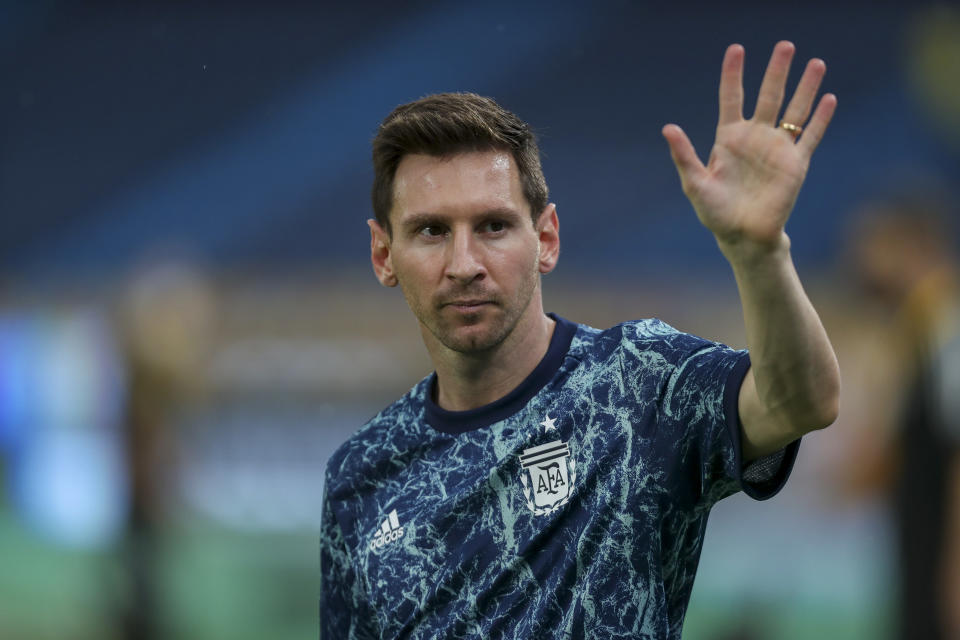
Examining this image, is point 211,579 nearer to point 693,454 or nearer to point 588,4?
point 588,4

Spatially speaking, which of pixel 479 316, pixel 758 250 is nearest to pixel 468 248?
pixel 479 316

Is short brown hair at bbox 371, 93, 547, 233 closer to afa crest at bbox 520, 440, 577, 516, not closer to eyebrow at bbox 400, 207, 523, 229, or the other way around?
eyebrow at bbox 400, 207, 523, 229

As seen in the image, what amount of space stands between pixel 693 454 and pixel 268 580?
6.36 meters

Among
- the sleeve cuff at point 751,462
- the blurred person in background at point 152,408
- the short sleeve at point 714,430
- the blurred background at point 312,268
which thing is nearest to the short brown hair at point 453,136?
the short sleeve at point 714,430

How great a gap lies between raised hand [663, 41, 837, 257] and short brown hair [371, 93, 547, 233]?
2.15 feet

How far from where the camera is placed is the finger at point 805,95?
1.84 meters

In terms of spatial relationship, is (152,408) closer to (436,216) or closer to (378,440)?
(378,440)

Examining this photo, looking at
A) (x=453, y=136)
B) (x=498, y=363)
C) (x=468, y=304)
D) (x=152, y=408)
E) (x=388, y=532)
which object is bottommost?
(x=388, y=532)

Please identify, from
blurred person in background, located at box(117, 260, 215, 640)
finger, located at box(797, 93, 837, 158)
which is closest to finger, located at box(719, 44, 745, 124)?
finger, located at box(797, 93, 837, 158)

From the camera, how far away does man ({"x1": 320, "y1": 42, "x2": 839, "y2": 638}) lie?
6.14ft

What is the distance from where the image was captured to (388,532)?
254 centimetres

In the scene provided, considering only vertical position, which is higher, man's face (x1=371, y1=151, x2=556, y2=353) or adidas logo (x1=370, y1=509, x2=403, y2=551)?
man's face (x1=371, y1=151, x2=556, y2=353)

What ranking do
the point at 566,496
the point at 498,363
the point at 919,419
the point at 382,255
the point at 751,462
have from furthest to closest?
the point at 919,419 < the point at 382,255 < the point at 498,363 < the point at 566,496 < the point at 751,462

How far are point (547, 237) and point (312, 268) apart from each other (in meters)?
7.14
